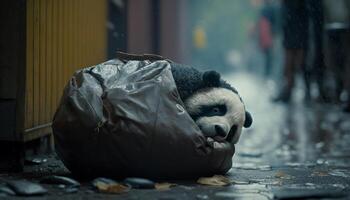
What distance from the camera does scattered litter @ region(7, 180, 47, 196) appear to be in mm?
3859

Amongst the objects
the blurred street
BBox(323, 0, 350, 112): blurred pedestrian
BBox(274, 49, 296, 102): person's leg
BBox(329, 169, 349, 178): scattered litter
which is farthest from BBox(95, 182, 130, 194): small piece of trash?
BBox(274, 49, 296, 102): person's leg

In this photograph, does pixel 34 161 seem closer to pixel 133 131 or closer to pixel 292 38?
pixel 133 131

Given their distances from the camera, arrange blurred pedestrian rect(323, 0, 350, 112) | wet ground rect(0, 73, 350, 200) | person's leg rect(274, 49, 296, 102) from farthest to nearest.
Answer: person's leg rect(274, 49, 296, 102)
blurred pedestrian rect(323, 0, 350, 112)
wet ground rect(0, 73, 350, 200)

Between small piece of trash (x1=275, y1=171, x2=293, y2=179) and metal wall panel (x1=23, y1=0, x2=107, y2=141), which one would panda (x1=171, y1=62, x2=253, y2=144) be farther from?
metal wall panel (x1=23, y1=0, x2=107, y2=141)

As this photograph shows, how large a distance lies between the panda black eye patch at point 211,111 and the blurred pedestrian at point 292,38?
4.62 m

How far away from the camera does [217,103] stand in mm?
4367

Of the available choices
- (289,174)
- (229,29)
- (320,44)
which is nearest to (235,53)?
(229,29)

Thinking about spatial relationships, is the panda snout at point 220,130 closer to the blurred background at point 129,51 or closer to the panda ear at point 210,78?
the panda ear at point 210,78

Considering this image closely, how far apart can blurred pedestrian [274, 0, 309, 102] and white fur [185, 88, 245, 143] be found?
4.52 metres

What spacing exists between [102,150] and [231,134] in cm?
86

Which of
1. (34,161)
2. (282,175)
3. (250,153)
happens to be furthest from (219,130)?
(250,153)

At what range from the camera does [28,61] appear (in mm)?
4617

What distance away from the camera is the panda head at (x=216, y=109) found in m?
4.28

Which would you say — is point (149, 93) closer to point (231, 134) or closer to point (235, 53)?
point (231, 134)
